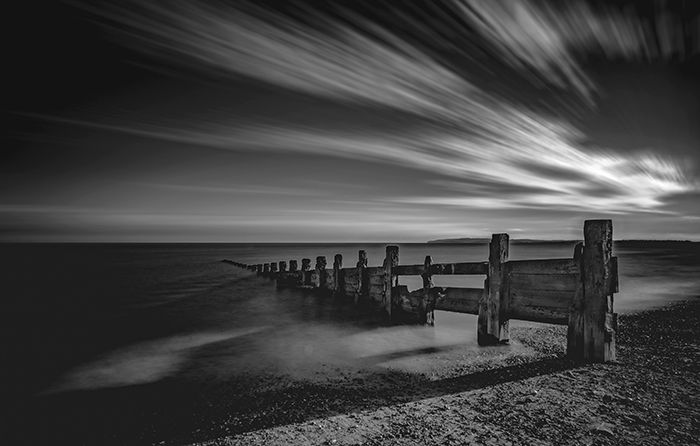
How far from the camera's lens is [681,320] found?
34.5ft

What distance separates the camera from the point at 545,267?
6922 mm

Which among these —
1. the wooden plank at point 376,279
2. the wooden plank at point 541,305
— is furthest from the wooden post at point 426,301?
the wooden plank at point 541,305

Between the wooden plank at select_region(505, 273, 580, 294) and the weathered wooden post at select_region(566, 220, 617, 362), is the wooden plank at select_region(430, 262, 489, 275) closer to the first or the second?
the wooden plank at select_region(505, 273, 580, 294)

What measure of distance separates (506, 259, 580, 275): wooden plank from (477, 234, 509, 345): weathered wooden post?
0.78 feet

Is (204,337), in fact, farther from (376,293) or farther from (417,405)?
(417,405)

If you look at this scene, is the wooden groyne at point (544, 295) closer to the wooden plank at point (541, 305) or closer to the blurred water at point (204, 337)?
the wooden plank at point (541, 305)

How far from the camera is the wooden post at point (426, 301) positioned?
1010 cm

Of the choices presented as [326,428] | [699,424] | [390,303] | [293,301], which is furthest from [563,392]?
[293,301]

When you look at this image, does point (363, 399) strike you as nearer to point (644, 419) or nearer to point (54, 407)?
point (644, 419)

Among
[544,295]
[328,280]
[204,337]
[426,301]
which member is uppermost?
[544,295]

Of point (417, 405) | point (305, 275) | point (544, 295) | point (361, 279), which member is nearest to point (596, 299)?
point (544, 295)

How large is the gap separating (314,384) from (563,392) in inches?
154

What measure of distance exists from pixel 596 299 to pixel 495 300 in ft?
6.36

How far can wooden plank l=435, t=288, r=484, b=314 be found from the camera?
8.57 m
